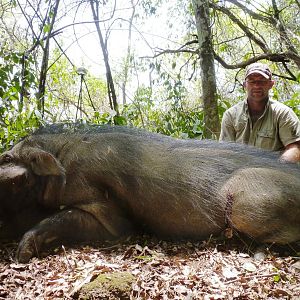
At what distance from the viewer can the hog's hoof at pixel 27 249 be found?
3.41 m

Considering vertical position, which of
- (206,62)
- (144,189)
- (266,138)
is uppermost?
(206,62)

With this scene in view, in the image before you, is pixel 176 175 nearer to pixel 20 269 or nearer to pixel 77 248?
pixel 77 248

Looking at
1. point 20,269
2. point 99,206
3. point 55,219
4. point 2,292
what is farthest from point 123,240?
point 2,292

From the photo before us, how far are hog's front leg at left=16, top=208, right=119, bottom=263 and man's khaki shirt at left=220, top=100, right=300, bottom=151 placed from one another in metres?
2.53

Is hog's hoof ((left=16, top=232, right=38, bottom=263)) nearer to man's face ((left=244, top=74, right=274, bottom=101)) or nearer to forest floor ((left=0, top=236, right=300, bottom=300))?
forest floor ((left=0, top=236, right=300, bottom=300))

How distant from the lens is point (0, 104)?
18.1ft

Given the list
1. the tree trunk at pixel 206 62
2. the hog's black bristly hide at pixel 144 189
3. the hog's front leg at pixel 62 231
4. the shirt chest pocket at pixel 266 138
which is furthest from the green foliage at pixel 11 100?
the shirt chest pocket at pixel 266 138

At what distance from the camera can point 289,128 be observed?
5180 mm

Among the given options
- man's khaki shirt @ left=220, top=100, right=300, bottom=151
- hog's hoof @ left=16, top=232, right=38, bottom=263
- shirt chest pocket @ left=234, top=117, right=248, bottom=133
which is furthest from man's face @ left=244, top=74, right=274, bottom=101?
hog's hoof @ left=16, top=232, right=38, bottom=263

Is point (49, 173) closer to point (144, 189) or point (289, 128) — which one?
point (144, 189)

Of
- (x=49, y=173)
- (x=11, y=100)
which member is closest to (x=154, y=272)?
(x=49, y=173)

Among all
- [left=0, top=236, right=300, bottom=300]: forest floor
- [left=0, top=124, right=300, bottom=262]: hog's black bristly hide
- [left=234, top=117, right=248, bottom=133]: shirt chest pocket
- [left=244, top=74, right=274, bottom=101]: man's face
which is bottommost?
[left=0, top=236, right=300, bottom=300]: forest floor

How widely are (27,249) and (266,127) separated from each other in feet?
11.2

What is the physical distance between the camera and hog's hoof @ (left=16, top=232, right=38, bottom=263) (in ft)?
11.2
